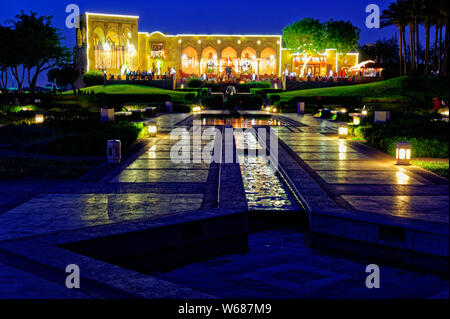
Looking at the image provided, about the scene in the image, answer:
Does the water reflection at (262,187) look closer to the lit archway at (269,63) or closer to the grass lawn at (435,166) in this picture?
the grass lawn at (435,166)

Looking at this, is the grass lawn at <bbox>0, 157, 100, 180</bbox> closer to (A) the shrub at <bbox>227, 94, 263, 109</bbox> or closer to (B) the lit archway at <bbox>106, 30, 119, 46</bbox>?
(A) the shrub at <bbox>227, 94, 263, 109</bbox>

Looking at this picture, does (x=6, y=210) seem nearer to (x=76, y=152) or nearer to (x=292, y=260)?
(x=292, y=260)

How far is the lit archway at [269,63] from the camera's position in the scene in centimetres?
7850

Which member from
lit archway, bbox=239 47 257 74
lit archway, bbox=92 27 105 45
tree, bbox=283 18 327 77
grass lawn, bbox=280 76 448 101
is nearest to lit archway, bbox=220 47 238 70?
lit archway, bbox=239 47 257 74

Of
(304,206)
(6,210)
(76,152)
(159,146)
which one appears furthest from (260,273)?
(159,146)

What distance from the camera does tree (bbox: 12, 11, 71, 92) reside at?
52312mm

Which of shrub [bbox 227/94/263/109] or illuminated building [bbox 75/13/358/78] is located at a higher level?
illuminated building [bbox 75/13/358/78]

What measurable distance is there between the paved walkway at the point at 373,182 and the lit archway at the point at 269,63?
63710 mm

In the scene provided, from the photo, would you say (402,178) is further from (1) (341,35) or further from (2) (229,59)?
(2) (229,59)

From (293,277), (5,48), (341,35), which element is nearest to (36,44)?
(5,48)

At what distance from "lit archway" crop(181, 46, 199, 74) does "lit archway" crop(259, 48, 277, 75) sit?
31.5 feet

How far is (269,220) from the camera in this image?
796 cm
